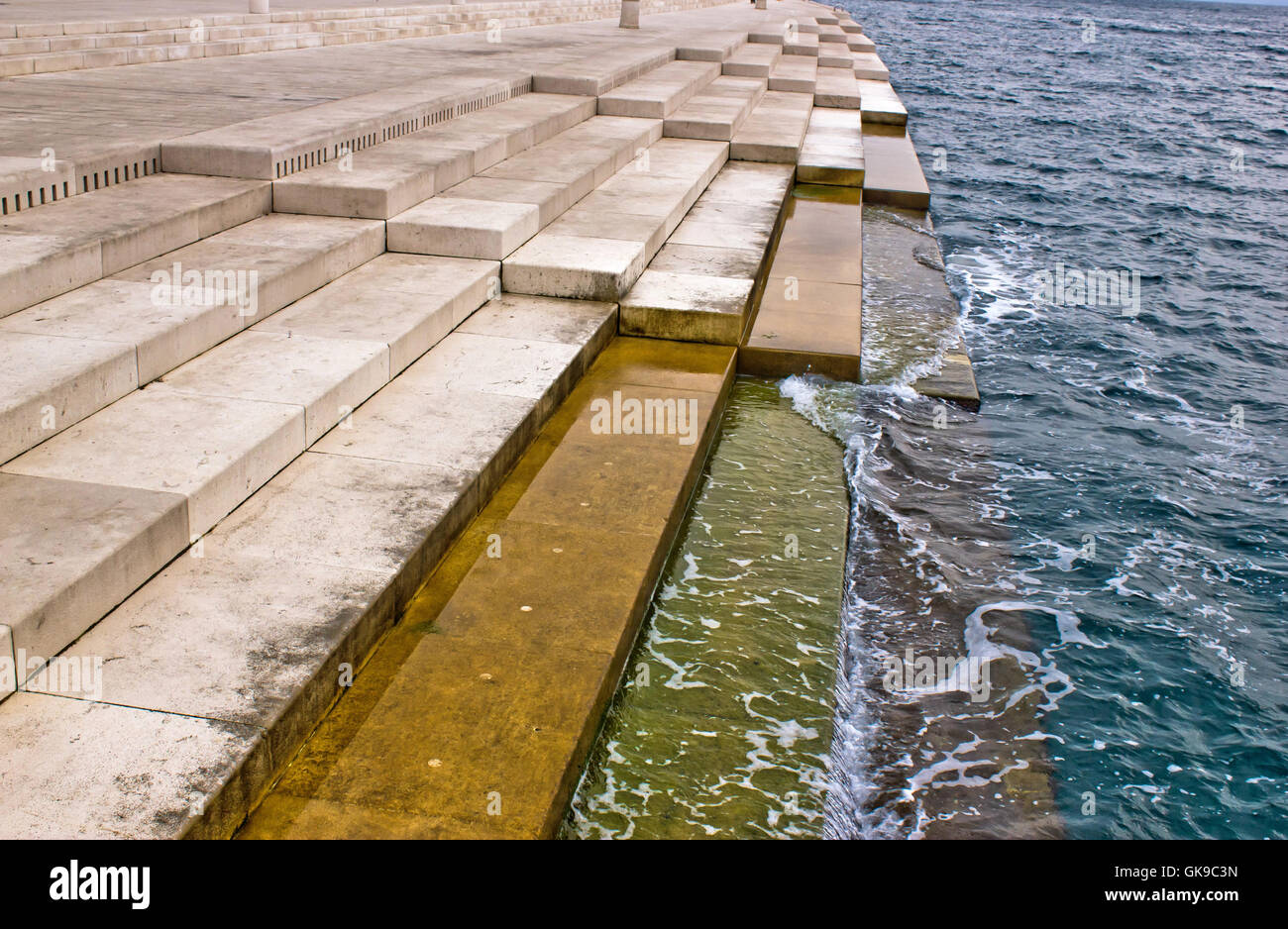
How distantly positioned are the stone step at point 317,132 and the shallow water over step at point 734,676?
140 inches

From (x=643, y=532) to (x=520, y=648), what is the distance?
3.31 ft

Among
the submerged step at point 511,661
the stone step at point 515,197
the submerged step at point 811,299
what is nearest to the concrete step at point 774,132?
the submerged step at point 811,299

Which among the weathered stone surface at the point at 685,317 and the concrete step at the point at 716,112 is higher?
the concrete step at the point at 716,112

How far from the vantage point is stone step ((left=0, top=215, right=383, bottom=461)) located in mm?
4289

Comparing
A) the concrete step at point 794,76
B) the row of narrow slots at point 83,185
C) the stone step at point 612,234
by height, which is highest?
the concrete step at point 794,76

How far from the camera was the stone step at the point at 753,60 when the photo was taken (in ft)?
56.6

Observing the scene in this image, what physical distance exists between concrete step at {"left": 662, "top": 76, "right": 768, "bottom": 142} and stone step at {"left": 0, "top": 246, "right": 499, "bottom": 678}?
21.5 feet

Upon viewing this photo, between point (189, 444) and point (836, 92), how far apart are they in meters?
15.7

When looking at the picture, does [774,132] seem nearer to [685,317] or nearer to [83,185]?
[685,317]

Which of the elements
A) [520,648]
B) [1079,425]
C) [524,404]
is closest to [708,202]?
[1079,425]

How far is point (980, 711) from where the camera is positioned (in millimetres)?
4605

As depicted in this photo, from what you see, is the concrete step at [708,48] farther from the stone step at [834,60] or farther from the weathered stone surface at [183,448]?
the weathered stone surface at [183,448]

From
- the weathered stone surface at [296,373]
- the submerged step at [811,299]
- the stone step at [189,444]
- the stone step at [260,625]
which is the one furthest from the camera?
the submerged step at [811,299]

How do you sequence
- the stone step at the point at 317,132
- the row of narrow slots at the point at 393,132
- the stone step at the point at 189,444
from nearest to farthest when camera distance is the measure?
the stone step at the point at 189,444
the stone step at the point at 317,132
the row of narrow slots at the point at 393,132
